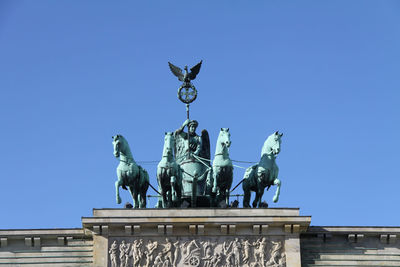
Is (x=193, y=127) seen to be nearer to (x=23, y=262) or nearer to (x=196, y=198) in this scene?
(x=196, y=198)

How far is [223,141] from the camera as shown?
5309 centimetres

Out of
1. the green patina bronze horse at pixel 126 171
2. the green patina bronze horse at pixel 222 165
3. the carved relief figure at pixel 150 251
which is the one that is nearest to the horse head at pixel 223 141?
the green patina bronze horse at pixel 222 165

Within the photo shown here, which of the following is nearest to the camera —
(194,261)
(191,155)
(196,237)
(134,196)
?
(194,261)

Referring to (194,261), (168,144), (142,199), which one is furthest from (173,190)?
(194,261)

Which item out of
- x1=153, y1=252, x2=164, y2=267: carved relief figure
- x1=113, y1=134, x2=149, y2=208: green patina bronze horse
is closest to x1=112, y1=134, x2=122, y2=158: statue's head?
x1=113, y1=134, x2=149, y2=208: green patina bronze horse

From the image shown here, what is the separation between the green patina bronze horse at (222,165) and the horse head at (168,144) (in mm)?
1577

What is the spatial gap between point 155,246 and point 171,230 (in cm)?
77

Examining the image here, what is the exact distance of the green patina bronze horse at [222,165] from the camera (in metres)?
53.2

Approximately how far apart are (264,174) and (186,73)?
22.1 ft

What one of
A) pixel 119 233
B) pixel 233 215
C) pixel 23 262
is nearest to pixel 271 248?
pixel 233 215

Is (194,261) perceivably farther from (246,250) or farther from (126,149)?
(126,149)

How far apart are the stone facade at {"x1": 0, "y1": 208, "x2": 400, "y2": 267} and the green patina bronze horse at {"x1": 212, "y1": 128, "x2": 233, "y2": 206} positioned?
1833 millimetres

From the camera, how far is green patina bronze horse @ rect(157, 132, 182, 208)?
5309 cm

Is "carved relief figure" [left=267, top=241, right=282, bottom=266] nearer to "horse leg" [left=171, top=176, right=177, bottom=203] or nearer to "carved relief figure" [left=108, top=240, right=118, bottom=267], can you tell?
"horse leg" [left=171, top=176, right=177, bottom=203]
